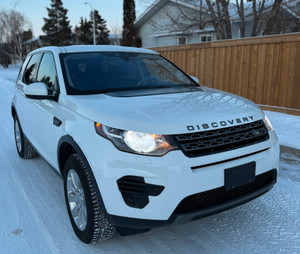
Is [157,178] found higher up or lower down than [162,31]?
lower down

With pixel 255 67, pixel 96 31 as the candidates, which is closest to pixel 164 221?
pixel 255 67

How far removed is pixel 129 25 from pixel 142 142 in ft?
88.8

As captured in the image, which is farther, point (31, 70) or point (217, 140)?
point (31, 70)

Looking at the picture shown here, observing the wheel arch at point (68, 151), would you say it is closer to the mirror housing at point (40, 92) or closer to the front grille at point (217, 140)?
the mirror housing at point (40, 92)

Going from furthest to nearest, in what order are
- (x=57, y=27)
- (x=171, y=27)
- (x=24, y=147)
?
(x=57, y=27) → (x=171, y=27) → (x=24, y=147)

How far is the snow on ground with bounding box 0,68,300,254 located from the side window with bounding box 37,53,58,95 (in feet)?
4.02

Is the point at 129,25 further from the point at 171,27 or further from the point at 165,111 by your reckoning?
the point at 165,111

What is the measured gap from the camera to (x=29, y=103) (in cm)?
384

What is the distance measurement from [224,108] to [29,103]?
256cm

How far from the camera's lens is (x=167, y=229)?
2713 millimetres

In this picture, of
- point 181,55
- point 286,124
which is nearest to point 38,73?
point 286,124

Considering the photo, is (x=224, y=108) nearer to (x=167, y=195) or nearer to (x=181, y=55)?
(x=167, y=195)

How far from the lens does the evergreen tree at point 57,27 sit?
56.5 metres

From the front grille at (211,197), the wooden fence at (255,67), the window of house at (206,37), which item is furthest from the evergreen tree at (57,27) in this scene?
the front grille at (211,197)
